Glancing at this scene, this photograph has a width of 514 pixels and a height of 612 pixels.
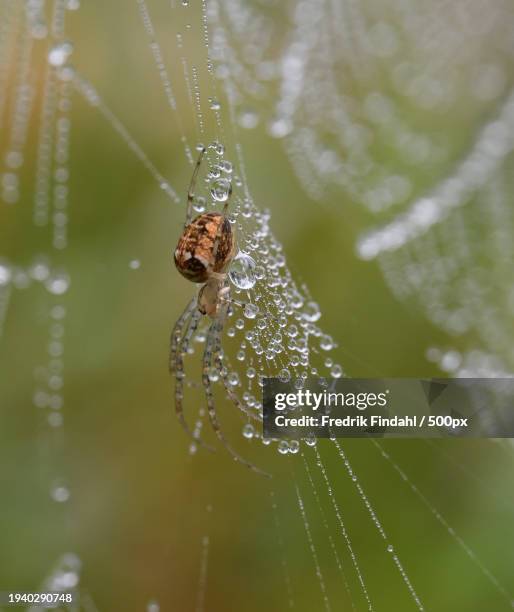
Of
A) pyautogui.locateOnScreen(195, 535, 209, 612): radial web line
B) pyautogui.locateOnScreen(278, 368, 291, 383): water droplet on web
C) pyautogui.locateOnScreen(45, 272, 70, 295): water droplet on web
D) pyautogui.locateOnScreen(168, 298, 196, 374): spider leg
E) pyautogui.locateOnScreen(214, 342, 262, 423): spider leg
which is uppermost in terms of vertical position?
pyautogui.locateOnScreen(45, 272, 70, 295): water droplet on web

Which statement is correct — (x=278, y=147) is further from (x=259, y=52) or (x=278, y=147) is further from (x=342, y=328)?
(x=342, y=328)

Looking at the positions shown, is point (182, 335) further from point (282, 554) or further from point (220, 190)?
point (282, 554)

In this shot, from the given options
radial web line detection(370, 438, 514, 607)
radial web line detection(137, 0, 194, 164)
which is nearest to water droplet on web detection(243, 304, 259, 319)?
radial web line detection(370, 438, 514, 607)

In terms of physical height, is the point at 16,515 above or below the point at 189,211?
below

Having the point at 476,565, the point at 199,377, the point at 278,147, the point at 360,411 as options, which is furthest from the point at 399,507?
the point at 278,147

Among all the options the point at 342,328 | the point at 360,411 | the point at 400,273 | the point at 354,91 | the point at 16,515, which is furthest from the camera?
the point at 354,91

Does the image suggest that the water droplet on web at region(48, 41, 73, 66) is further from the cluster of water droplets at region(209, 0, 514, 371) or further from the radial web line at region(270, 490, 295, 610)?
the radial web line at region(270, 490, 295, 610)

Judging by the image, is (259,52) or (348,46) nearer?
(259,52)
